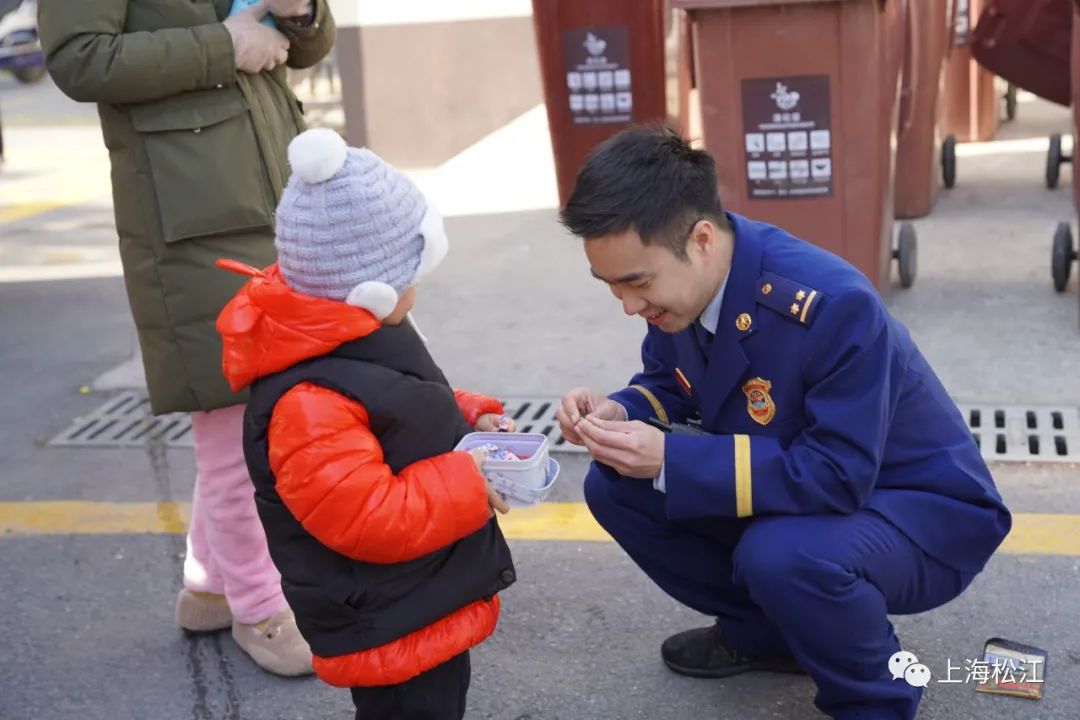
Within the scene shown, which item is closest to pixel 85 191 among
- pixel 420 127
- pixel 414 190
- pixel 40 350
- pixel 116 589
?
Answer: pixel 420 127

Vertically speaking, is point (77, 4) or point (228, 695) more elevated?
point (77, 4)

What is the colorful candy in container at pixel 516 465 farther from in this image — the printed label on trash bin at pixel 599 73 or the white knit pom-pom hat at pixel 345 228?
the printed label on trash bin at pixel 599 73

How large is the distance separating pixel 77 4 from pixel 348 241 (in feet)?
3.07

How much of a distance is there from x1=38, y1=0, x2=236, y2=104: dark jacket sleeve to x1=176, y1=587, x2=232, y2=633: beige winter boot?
1.12 m

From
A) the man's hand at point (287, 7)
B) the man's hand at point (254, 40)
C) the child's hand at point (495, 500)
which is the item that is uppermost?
the man's hand at point (287, 7)

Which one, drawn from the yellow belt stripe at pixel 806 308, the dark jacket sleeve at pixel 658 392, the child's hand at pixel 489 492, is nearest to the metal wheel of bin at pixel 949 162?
the dark jacket sleeve at pixel 658 392

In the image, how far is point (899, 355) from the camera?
2.45m

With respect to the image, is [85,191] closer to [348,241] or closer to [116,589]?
[116,589]

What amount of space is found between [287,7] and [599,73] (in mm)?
3655

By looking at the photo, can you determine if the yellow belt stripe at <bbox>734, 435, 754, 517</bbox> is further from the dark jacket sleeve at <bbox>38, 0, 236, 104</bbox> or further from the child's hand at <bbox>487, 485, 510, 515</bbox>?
the dark jacket sleeve at <bbox>38, 0, 236, 104</bbox>

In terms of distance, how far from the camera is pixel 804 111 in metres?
4.72

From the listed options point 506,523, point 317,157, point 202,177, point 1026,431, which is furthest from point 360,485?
point 1026,431

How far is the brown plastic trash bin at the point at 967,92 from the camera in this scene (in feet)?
24.4

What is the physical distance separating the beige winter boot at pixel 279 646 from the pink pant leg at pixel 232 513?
28mm
